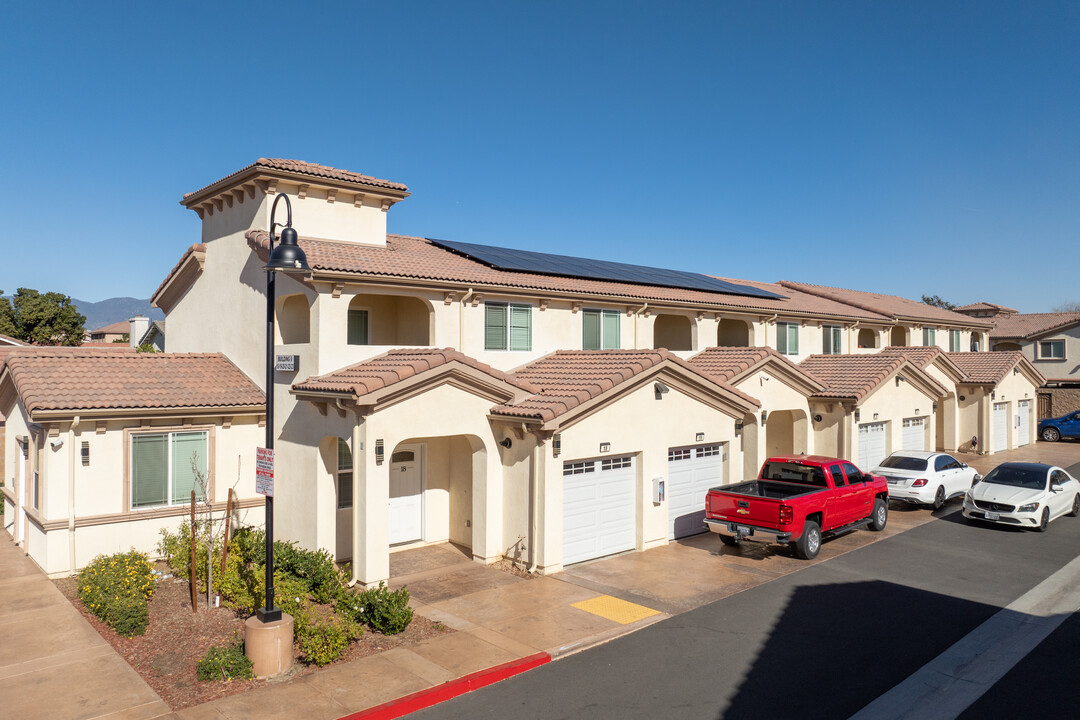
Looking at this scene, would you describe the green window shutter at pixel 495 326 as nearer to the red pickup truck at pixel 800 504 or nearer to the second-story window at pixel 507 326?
the second-story window at pixel 507 326

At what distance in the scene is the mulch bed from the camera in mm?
9008

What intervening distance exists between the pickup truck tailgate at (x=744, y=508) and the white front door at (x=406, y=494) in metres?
6.52

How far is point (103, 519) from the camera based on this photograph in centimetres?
1398

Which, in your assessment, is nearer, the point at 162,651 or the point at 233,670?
the point at 233,670

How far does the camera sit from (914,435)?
26.9 m

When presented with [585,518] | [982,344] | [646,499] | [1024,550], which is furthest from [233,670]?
[982,344]

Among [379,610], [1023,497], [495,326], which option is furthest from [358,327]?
[1023,497]

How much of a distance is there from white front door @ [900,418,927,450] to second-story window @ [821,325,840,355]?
3.80 m

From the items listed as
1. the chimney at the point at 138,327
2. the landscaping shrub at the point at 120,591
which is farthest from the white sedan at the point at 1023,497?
the chimney at the point at 138,327

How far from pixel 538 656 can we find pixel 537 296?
→ 32.1ft

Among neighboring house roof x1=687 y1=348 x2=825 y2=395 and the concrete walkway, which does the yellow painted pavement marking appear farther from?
neighboring house roof x1=687 y1=348 x2=825 y2=395

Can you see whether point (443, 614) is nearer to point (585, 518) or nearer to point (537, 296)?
point (585, 518)

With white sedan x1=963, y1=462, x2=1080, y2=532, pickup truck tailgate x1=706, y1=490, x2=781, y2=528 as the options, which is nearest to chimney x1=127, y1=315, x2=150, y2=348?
pickup truck tailgate x1=706, y1=490, x2=781, y2=528

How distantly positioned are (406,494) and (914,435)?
2037 cm
